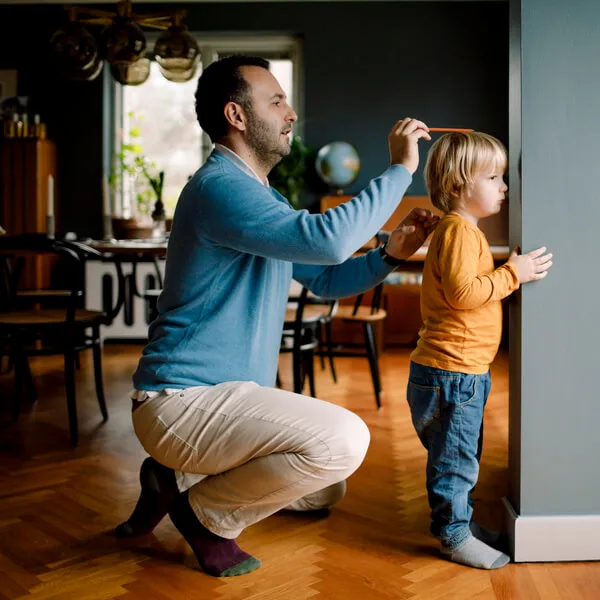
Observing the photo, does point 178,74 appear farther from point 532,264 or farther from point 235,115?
point 532,264

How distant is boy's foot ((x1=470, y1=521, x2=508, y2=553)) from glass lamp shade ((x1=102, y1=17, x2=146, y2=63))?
303 cm

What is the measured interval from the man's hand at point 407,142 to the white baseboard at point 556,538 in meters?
0.88

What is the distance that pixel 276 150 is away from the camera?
6.48 feet

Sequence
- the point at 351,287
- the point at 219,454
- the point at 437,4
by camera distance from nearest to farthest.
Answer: the point at 219,454 → the point at 351,287 → the point at 437,4

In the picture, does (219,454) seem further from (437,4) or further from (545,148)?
(437,4)

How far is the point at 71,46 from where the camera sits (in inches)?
163

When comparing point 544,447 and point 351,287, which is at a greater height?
point 351,287

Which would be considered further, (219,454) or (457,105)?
(457,105)

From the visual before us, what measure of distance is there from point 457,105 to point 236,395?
203 inches

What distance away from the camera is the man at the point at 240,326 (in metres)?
1.79

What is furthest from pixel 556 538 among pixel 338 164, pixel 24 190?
pixel 24 190

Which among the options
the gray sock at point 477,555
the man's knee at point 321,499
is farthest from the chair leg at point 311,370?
the gray sock at point 477,555

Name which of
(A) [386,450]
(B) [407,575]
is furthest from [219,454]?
(A) [386,450]

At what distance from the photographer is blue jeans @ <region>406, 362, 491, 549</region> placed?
1.98 meters
